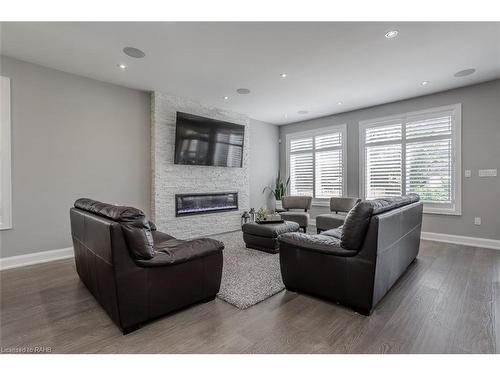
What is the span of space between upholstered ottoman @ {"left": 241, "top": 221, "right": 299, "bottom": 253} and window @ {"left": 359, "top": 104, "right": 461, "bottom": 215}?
2.62 m

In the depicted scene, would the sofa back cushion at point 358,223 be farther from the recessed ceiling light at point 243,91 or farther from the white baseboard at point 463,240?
the white baseboard at point 463,240

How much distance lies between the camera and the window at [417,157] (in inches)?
180

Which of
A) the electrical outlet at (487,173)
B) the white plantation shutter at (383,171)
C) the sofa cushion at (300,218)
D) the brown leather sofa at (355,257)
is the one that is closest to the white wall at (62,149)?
the sofa cushion at (300,218)

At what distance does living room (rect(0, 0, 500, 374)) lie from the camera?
1902 mm

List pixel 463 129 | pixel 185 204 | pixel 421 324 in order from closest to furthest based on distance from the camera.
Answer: pixel 421 324, pixel 463 129, pixel 185 204

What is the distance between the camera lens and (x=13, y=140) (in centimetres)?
337

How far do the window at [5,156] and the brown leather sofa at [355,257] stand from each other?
3715mm

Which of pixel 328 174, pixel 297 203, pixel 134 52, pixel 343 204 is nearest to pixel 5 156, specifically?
pixel 134 52

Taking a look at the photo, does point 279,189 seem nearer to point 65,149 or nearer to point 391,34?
point 391,34

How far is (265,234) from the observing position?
3.88 m
